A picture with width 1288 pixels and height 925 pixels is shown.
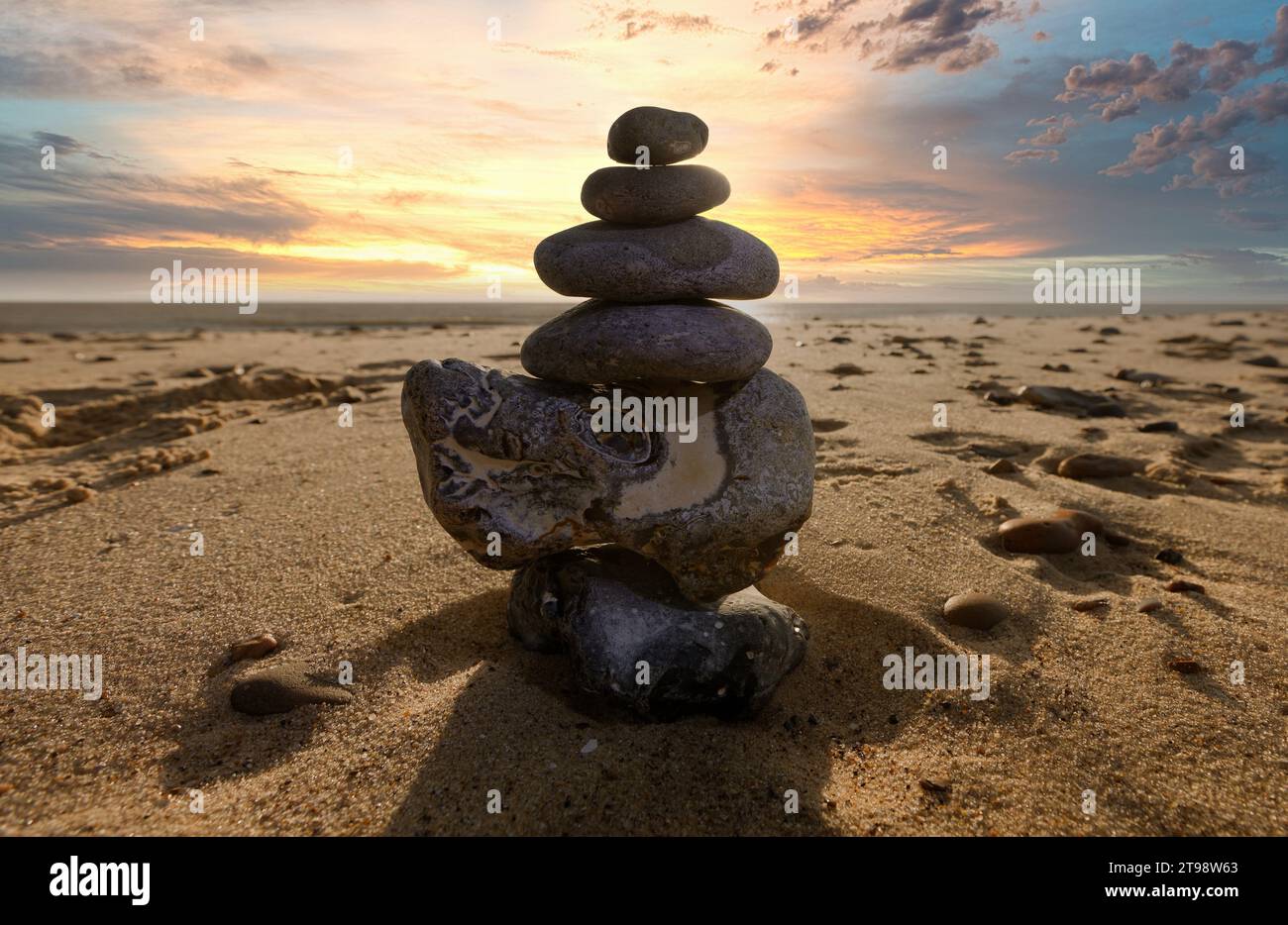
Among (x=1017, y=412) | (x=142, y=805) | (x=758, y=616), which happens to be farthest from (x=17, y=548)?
(x=1017, y=412)

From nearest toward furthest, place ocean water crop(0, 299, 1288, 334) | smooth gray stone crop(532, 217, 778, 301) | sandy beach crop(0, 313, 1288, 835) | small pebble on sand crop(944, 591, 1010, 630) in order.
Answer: sandy beach crop(0, 313, 1288, 835) → smooth gray stone crop(532, 217, 778, 301) → small pebble on sand crop(944, 591, 1010, 630) → ocean water crop(0, 299, 1288, 334)

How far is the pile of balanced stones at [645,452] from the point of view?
12.3 feet

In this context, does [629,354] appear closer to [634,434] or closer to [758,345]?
[634,434]

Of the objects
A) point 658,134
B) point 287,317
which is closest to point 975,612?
point 658,134

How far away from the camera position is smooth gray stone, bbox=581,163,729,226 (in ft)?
13.2

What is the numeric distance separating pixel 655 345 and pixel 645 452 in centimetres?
54

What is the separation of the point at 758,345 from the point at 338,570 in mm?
3172

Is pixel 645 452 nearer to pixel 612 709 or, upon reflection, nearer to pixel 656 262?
pixel 656 262

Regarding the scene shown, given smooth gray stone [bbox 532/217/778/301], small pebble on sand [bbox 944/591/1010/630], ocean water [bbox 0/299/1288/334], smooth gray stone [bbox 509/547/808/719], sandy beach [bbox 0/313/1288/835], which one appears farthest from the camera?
ocean water [bbox 0/299/1288/334]

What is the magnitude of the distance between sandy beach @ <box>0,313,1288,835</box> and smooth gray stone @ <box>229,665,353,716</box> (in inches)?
3.0

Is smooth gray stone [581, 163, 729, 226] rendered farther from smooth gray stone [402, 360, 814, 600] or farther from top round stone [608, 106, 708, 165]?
smooth gray stone [402, 360, 814, 600]

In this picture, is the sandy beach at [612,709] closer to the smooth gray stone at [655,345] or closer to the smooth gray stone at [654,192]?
the smooth gray stone at [655,345]

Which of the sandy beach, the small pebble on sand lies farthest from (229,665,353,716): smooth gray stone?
the small pebble on sand

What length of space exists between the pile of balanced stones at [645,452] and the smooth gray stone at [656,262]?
1 cm
